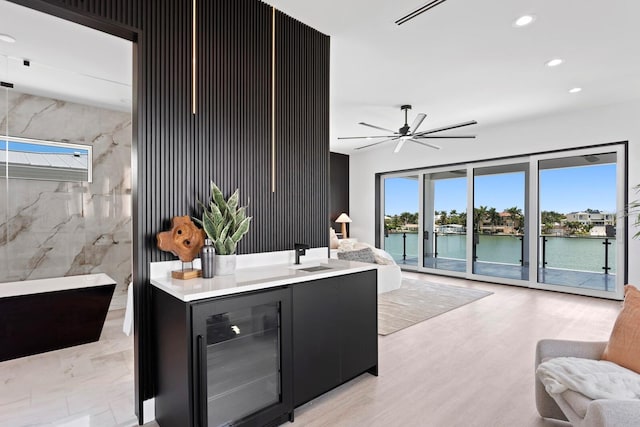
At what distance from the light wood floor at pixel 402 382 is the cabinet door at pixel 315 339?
0.15 m

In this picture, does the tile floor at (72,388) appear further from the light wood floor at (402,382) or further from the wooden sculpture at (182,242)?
the wooden sculpture at (182,242)

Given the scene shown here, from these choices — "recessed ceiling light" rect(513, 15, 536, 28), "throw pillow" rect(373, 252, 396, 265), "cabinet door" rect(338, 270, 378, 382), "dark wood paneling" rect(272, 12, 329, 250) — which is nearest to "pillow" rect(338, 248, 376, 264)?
"throw pillow" rect(373, 252, 396, 265)

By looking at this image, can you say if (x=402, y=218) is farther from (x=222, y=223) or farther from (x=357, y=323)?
(x=222, y=223)

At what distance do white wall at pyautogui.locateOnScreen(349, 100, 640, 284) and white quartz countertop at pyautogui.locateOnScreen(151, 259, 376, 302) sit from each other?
471cm

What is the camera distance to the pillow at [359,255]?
5.12 m

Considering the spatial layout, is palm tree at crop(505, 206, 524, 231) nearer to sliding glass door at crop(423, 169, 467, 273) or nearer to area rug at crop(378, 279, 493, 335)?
sliding glass door at crop(423, 169, 467, 273)

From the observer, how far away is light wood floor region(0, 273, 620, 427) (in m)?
2.08

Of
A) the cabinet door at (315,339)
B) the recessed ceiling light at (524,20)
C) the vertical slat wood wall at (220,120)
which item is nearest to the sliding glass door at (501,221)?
the recessed ceiling light at (524,20)

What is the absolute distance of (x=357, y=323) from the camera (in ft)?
8.07

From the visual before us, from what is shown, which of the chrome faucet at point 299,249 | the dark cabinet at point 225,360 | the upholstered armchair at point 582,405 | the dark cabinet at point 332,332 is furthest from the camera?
the chrome faucet at point 299,249

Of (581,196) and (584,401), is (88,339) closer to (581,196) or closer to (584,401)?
(584,401)

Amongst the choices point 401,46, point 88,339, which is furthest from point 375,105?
point 88,339

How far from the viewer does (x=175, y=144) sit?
2.17 metres

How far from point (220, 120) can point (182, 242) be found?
916mm
